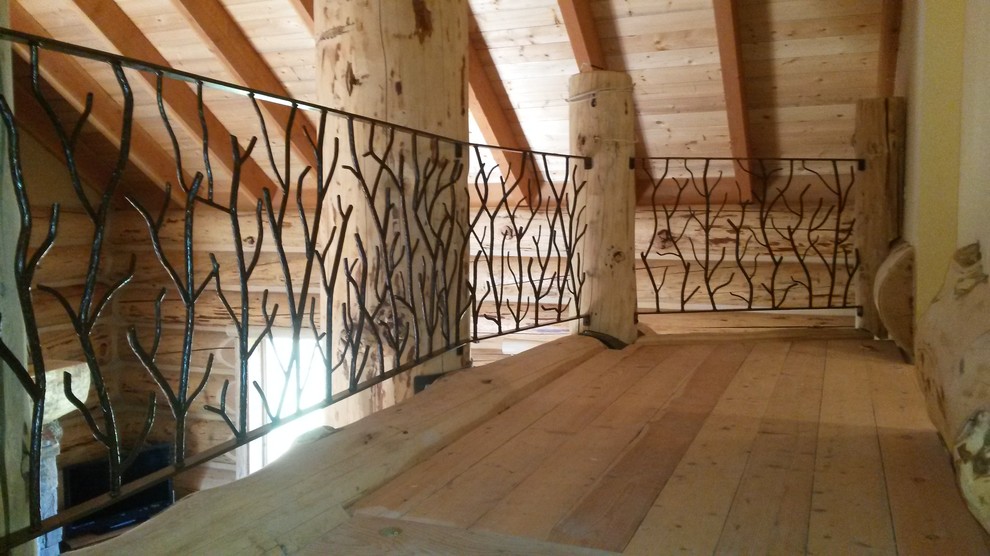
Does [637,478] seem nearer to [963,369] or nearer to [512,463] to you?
[512,463]

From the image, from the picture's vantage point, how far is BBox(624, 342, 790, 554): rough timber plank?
1.33 meters

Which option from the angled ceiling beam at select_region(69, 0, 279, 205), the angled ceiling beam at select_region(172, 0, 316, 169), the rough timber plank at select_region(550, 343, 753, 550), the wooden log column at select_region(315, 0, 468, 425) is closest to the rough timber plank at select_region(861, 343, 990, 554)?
the rough timber plank at select_region(550, 343, 753, 550)

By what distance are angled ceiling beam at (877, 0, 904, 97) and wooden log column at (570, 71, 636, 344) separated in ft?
6.40

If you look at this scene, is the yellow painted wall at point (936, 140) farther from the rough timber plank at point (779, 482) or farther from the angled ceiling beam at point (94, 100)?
the angled ceiling beam at point (94, 100)

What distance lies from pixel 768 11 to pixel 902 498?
3608mm

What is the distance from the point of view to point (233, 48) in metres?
5.20

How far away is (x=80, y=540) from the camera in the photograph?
6.20 m

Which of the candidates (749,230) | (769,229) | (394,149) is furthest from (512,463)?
(769,229)

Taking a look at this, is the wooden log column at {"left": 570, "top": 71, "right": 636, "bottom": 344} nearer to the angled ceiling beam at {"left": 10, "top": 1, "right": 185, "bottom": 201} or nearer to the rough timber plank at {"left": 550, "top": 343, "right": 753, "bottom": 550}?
the rough timber plank at {"left": 550, "top": 343, "right": 753, "bottom": 550}

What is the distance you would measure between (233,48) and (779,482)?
15.8 feet

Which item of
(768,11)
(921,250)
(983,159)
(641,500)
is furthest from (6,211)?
(768,11)

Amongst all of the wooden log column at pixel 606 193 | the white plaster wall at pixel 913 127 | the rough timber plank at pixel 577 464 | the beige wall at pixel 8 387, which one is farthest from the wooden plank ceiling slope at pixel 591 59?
the beige wall at pixel 8 387

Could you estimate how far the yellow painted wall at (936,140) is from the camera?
2.32 meters

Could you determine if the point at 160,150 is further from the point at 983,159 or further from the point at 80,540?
the point at 983,159
